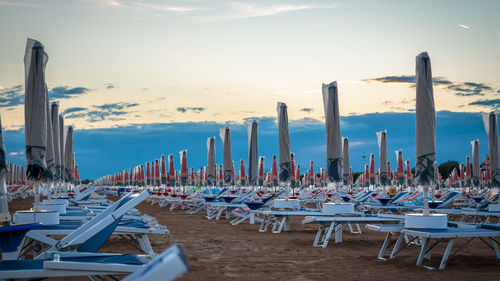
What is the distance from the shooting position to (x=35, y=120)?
248 inches

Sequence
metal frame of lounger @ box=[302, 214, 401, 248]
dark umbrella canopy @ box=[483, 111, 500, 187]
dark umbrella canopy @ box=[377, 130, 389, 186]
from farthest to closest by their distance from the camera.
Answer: dark umbrella canopy @ box=[377, 130, 389, 186], dark umbrella canopy @ box=[483, 111, 500, 187], metal frame of lounger @ box=[302, 214, 401, 248]

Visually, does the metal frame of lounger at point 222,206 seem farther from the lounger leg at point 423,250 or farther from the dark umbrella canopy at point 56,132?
the lounger leg at point 423,250

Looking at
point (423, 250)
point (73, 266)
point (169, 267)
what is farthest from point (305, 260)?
point (169, 267)

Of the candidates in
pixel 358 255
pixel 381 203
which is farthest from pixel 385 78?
pixel 358 255

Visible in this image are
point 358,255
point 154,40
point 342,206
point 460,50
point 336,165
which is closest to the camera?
point 358,255

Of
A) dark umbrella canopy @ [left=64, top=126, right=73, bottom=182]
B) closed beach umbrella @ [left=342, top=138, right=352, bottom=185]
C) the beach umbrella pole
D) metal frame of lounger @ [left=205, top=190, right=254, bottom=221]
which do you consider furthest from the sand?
closed beach umbrella @ [left=342, top=138, right=352, bottom=185]

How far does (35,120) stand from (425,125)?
4.91 meters

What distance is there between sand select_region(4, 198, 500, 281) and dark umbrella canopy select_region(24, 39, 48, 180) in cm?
141

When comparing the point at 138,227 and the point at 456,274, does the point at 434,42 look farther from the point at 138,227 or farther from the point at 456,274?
the point at 138,227

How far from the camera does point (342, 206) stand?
833 centimetres

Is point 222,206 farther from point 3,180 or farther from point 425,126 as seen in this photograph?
point 3,180

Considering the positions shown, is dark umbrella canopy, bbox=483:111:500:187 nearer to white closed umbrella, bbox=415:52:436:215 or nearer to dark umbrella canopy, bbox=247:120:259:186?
dark umbrella canopy, bbox=247:120:259:186

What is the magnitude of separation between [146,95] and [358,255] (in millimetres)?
20137

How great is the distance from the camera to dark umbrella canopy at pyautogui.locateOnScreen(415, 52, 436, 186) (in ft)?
20.2
